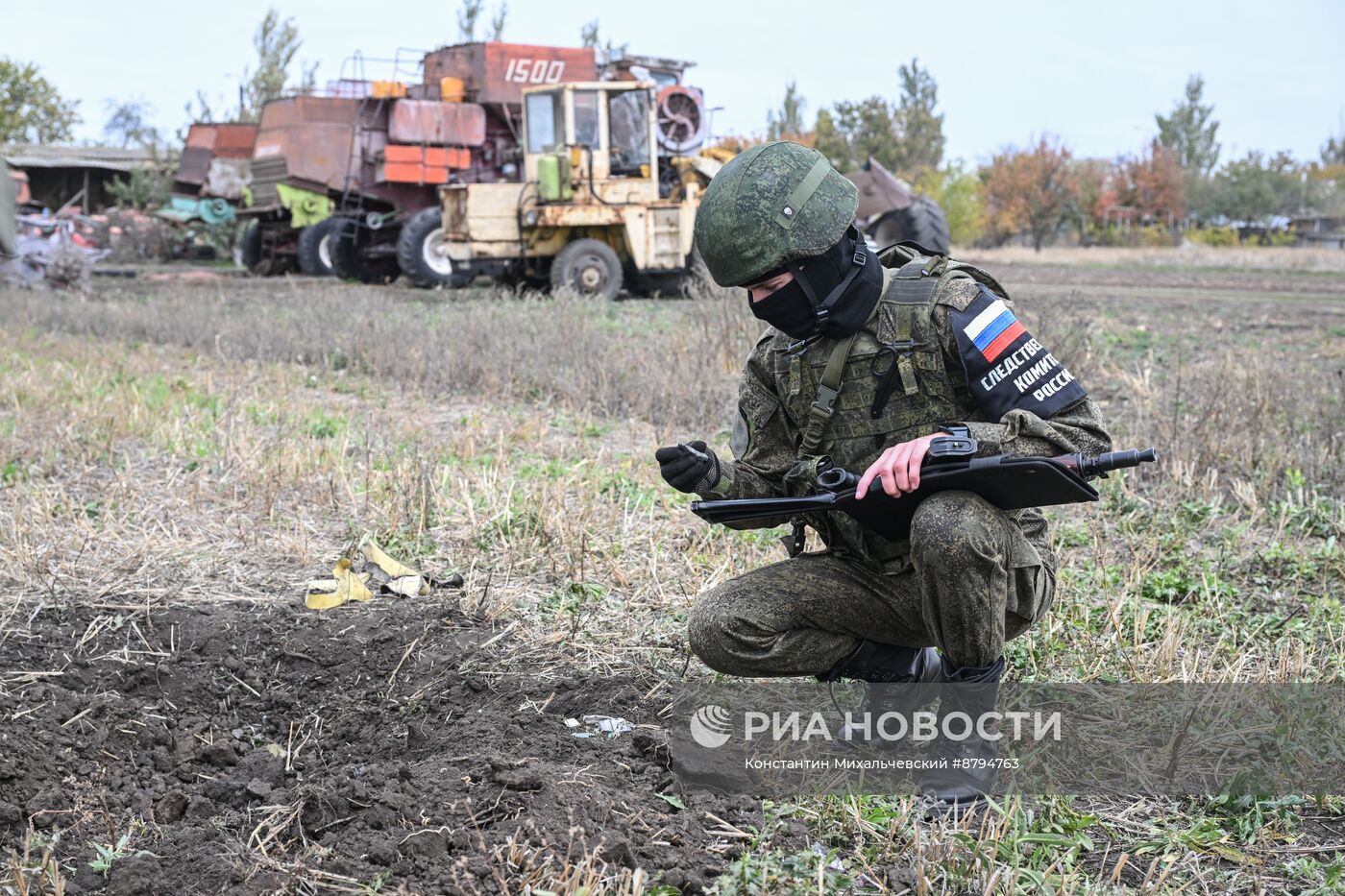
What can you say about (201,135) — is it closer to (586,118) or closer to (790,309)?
(586,118)

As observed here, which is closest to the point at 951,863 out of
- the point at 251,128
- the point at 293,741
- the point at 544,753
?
the point at 544,753

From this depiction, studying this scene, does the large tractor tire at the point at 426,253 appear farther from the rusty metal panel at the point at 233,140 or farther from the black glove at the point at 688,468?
the black glove at the point at 688,468

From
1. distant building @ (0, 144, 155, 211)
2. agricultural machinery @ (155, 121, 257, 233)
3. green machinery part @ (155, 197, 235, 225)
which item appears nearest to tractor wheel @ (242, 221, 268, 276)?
agricultural machinery @ (155, 121, 257, 233)

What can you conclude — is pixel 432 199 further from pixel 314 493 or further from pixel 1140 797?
pixel 1140 797

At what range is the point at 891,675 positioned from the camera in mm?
3086

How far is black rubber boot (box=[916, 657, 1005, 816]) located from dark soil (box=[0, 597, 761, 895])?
1.30ft

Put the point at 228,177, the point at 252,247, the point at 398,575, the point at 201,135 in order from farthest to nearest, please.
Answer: the point at 201,135
the point at 228,177
the point at 252,247
the point at 398,575

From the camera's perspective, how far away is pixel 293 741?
3.29 m

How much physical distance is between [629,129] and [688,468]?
512 inches

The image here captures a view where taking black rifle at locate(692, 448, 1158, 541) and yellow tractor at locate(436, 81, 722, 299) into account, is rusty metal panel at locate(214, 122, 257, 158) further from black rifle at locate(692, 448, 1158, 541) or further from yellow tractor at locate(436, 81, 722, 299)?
black rifle at locate(692, 448, 1158, 541)

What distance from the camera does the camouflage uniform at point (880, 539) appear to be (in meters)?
2.66

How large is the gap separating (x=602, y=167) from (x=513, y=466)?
399 inches

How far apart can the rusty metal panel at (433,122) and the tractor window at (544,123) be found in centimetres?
353

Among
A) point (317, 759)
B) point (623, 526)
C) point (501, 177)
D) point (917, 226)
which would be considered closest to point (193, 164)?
point (501, 177)
